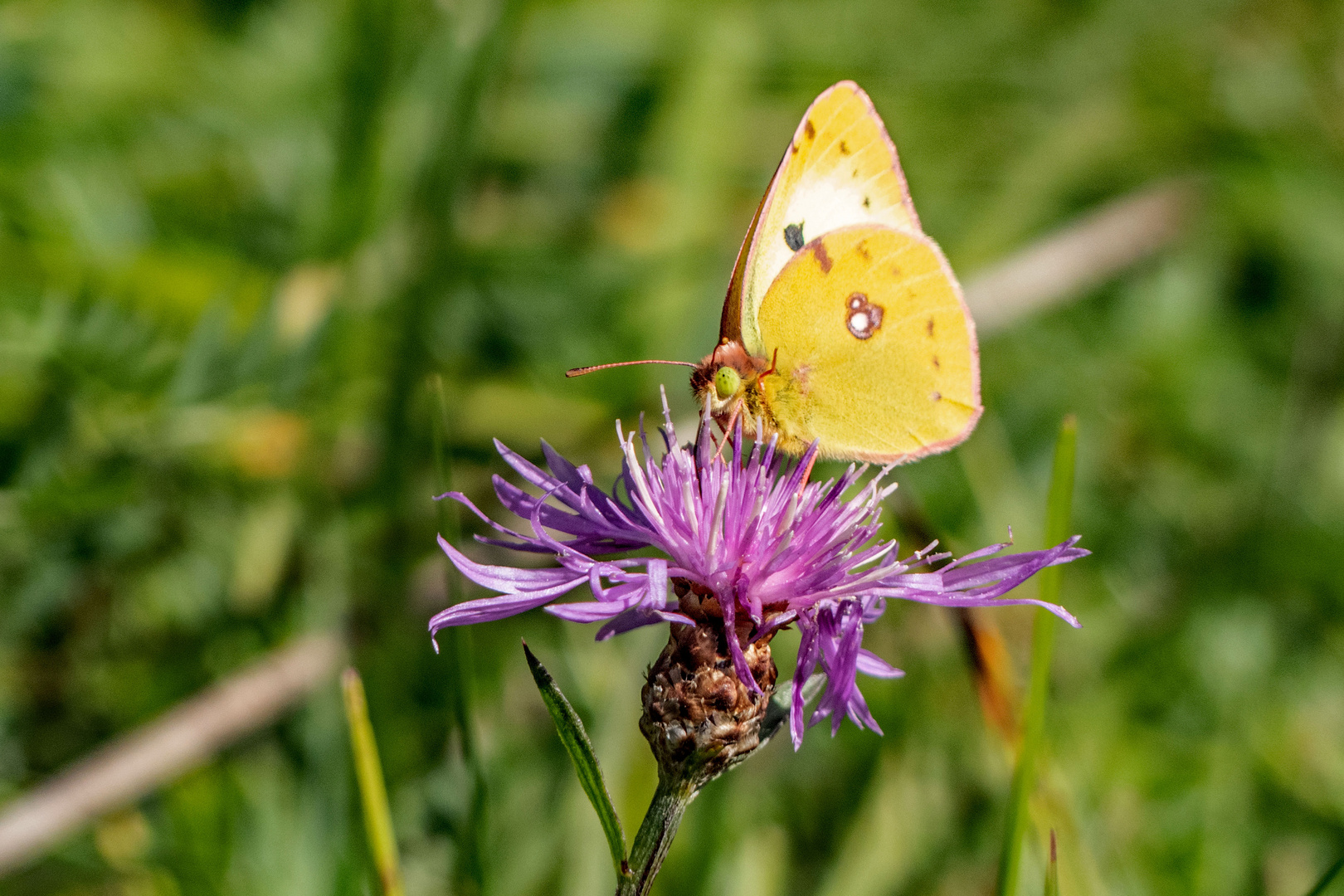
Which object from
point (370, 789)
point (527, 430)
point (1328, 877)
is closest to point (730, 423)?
point (370, 789)

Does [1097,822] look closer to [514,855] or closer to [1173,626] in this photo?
[1173,626]

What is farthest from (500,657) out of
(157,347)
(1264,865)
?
(1264,865)

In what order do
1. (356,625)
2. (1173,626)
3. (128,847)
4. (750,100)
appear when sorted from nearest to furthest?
1. (128,847)
2. (356,625)
3. (1173,626)
4. (750,100)

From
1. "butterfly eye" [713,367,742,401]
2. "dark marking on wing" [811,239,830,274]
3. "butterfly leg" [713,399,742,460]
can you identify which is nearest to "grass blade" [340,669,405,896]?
"butterfly leg" [713,399,742,460]

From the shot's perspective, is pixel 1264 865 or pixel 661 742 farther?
pixel 1264 865

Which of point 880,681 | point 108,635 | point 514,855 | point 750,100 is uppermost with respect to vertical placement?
point 750,100

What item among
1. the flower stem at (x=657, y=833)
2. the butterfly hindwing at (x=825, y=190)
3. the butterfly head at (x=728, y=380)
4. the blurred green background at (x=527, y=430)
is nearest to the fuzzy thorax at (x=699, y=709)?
the flower stem at (x=657, y=833)

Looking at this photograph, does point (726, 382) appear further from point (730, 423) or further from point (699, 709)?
point (699, 709)
